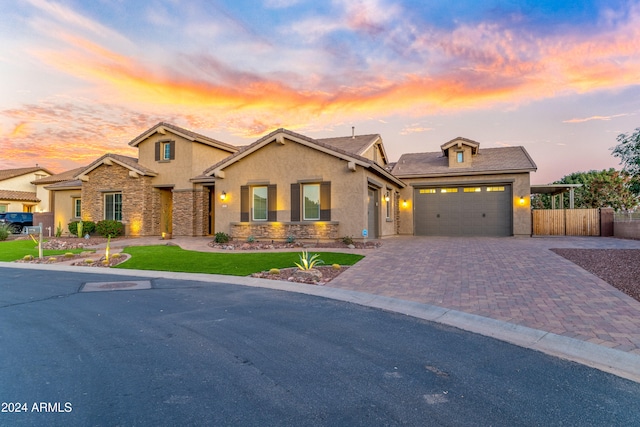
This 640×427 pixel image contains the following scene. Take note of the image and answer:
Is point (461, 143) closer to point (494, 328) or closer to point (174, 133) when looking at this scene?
point (174, 133)

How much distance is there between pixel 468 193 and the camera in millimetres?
22047

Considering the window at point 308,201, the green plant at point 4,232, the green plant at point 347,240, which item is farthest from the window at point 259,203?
the green plant at point 4,232

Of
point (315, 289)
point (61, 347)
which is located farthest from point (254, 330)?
point (315, 289)

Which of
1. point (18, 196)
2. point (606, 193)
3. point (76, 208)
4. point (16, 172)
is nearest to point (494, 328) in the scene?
point (76, 208)

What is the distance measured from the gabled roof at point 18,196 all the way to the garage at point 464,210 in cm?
3616

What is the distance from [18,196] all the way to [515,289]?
4320cm

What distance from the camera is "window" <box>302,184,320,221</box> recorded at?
17.3m

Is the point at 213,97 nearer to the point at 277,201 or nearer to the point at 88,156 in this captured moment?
the point at 277,201

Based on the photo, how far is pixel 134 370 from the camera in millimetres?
3773

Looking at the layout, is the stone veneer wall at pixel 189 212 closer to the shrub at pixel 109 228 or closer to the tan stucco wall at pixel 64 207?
the shrub at pixel 109 228

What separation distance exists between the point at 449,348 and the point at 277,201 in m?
Result: 14.0

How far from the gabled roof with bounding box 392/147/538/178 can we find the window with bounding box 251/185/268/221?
30.3 ft

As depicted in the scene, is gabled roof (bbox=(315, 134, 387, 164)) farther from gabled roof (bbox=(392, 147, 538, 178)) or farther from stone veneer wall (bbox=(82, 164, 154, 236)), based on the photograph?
stone veneer wall (bbox=(82, 164, 154, 236))

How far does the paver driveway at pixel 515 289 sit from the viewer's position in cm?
528
